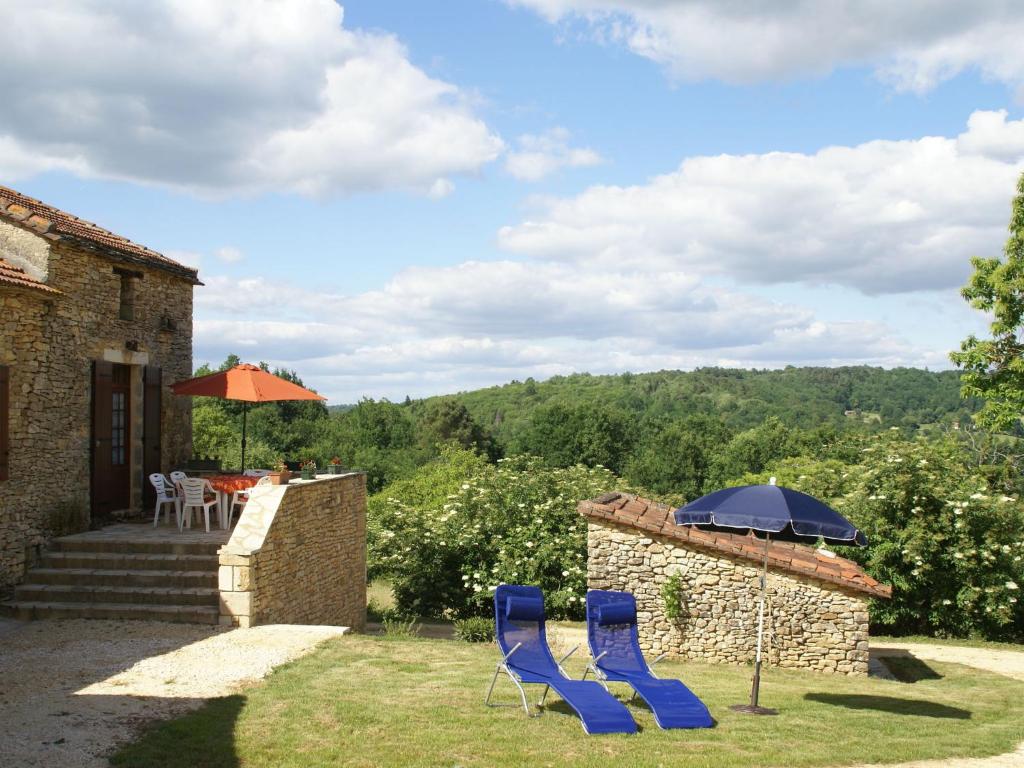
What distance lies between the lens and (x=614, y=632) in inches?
317

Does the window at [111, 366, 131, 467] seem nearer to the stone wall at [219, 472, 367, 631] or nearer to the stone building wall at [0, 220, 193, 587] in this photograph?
the stone building wall at [0, 220, 193, 587]

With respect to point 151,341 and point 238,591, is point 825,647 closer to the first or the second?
point 238,591

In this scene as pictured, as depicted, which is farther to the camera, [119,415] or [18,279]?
[119,415]

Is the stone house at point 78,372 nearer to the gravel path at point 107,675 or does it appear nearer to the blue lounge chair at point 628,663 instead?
the gravel path at point 107,675

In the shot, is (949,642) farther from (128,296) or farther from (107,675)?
(128,296)

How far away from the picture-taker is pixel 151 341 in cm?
1461

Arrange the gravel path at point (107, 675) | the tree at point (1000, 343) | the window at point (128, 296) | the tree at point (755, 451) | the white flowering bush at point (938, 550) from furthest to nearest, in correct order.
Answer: the tree at point (755, 451) → the tree at point (1000, 343) → the white flowering bush at point (938, 550) → the window at point (128, 296) → the gravel path at point (107, 675)

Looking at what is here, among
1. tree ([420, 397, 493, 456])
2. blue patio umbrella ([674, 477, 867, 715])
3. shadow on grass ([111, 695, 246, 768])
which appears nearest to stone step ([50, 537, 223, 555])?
shadow on grass ([111, 695, 246, 768])

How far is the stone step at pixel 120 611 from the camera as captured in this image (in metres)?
10.6

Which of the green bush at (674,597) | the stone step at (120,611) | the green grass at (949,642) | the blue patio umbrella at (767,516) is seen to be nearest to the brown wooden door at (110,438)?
the stone step at (120,611)

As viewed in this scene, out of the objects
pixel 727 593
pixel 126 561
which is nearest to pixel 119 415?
pixel 126 561

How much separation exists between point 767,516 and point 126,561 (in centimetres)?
839

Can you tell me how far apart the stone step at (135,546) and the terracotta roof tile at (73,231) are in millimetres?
4244

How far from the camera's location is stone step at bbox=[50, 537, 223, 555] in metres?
11.4
